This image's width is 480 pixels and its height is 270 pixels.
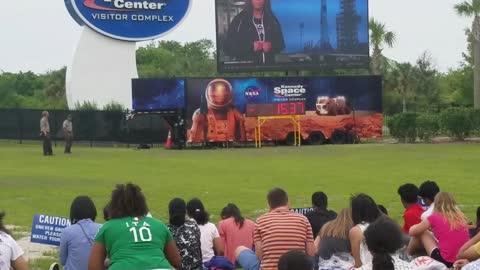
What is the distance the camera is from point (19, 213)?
1642 cm

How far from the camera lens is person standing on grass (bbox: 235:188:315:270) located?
7848 millimetres

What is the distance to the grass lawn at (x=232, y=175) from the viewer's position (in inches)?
707

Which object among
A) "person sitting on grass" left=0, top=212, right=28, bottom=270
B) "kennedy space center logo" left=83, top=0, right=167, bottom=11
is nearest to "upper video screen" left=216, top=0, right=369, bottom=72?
"kennedy space center logo" left=83, top=0, right=167, bottom=11

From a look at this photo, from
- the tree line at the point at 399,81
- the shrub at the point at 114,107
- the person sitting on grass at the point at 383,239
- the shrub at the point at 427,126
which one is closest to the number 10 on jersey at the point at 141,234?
the person sitting on grass at the point at 383,239

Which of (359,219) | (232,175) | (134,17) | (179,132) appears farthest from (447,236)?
(134,17)

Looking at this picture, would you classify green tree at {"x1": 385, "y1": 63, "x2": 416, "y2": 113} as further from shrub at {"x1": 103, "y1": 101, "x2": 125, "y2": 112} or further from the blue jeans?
the blue jeans

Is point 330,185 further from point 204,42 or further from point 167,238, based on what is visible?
point 204,42

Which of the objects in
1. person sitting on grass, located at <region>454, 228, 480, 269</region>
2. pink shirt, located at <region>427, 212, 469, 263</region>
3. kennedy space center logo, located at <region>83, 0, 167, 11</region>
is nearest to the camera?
person sitting on grass, located at <region>454, 228, 480, 269</region>

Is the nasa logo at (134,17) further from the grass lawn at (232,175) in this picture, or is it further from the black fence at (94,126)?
the grass lawn at (232,175)

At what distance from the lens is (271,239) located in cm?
787

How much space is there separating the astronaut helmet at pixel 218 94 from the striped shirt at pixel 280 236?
34736 millimetres

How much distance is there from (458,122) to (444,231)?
1394 inches

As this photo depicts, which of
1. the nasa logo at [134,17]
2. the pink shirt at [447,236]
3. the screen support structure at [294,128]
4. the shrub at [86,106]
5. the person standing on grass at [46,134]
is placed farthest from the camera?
the nasa logo at [134,17]

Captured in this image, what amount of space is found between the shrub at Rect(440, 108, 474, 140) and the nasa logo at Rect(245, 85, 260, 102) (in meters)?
9.21
